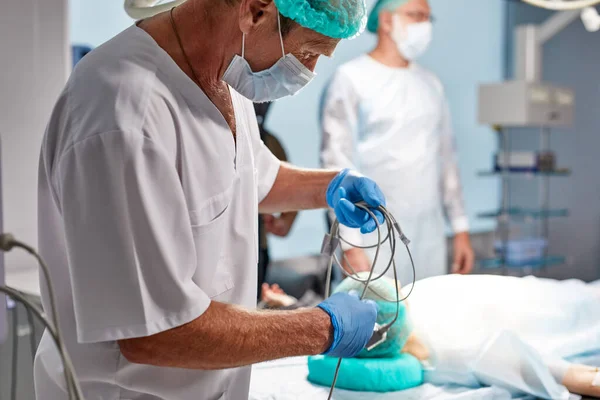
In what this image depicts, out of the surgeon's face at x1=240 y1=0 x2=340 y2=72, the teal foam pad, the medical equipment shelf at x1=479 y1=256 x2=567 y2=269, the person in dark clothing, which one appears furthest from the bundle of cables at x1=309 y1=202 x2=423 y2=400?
the medical equipment shelf at x1=479 y1=256 x2=567 y2=269

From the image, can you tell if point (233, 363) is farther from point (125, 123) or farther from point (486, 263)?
point (486, 263)

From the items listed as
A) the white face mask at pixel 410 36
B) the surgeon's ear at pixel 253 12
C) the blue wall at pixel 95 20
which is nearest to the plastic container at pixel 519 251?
the white face mask at pixel 410 36

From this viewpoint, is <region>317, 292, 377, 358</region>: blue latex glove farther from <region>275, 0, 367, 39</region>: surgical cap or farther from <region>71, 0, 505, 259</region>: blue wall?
<region>71, 0, 505, 259</region>: blue wall

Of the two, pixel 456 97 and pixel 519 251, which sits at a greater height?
pixel 456 97

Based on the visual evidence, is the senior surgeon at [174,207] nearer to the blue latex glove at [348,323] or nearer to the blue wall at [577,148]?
the blue latex glove at [348,323]

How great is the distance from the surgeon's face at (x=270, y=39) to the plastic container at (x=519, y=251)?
3546mm

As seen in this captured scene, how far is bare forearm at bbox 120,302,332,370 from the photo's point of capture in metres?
1.05

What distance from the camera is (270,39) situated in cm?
121

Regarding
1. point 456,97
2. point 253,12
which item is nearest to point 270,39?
point 253,12

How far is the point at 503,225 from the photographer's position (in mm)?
4672

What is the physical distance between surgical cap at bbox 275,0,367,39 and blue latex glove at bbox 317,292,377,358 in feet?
1.56

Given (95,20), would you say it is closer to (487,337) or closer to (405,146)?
(405,146)

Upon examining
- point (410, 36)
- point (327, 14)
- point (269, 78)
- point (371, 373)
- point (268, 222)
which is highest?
point (410, 36)

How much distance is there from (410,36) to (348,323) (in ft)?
7.81
